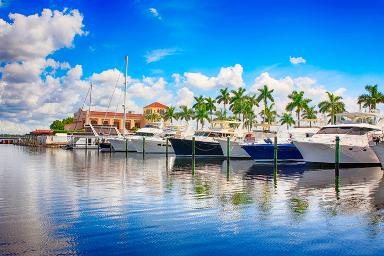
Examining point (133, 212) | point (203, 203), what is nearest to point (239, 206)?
point (203, 203)

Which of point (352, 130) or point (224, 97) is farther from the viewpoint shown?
point (224, 97)

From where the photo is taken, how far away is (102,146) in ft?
226

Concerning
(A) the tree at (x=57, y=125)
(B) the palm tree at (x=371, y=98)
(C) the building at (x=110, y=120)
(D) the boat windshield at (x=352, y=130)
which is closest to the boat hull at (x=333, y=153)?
(D) the boat windshield at (x=352, y=130)

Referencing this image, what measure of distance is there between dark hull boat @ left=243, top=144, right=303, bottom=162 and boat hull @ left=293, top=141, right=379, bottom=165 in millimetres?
5729

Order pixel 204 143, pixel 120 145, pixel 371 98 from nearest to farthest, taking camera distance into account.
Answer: pixel 204 143, pixel 120 145, pixel 371 98

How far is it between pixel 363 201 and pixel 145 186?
29.3ft

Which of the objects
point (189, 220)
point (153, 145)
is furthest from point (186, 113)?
point (189, 220)

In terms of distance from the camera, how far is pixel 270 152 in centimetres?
3856

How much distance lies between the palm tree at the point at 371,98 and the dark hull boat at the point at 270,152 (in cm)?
4379

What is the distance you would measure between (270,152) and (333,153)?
751cm

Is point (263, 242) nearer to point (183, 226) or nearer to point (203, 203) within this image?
point (183, 226)

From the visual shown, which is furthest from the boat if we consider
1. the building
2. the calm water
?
the building

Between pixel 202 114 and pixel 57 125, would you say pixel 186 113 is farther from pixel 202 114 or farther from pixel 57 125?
pixel 57 125

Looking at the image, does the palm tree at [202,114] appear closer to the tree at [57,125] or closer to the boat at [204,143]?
the boat at [204,143]
